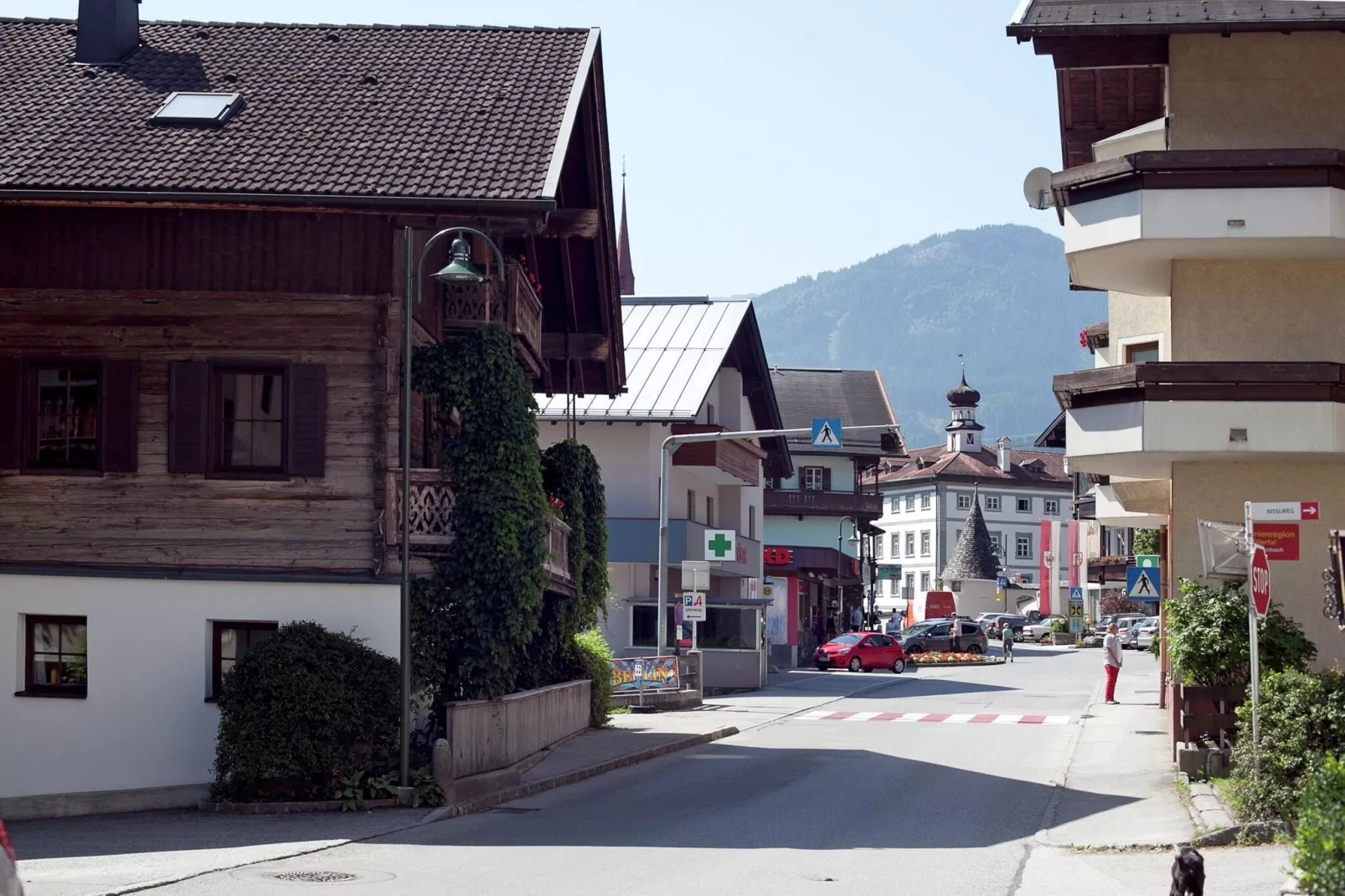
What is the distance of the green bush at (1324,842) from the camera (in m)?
8.84

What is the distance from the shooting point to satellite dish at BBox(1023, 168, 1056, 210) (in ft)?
84.8

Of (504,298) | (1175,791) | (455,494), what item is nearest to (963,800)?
(1175,791)

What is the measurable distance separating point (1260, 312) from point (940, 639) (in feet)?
165

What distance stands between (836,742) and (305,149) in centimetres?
1411

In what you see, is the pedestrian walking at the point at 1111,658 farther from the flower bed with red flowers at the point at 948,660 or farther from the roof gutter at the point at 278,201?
the flower bed with red flowers at the point at 948,660

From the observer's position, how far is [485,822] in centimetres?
1848

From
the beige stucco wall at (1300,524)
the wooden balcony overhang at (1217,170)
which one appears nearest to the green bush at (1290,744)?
the beige stucco wall at (1300,524)

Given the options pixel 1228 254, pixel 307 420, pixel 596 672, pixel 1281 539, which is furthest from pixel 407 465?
pixel 596 672

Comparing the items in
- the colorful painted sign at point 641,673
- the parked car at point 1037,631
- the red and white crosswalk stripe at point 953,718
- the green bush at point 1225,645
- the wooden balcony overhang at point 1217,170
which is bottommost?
the parked car at point 1037,631

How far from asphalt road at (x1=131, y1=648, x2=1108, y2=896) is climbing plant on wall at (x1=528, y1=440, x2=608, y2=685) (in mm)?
2940

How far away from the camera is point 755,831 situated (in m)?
17.8

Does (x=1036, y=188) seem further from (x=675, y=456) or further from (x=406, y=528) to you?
(x=675, y=456)

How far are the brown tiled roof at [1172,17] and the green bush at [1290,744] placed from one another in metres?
8.85

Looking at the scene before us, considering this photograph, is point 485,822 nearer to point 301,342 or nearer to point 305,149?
point 301,342
